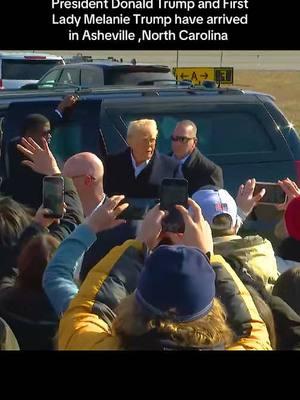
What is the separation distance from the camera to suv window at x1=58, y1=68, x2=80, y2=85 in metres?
13.4

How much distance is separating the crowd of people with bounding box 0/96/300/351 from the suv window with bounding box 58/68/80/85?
949 centimetres

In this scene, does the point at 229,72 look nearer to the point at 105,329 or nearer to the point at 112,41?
the point at 112,41

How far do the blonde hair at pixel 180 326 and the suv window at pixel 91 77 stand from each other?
9898mm

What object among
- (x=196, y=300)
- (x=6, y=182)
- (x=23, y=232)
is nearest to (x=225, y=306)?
(x=196, y=300)

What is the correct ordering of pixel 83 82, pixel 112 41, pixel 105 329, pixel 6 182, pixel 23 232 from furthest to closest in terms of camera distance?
pixel 83 82, pixel 112 41, pixel 6 182, pixel 23 232, pixel 105 329

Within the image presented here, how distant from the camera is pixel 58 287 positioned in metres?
2.98

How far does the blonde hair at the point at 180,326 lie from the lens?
2.29m

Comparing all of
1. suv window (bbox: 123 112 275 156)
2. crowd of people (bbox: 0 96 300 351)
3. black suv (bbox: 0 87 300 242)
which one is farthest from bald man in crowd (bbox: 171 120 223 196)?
crowd of people (bbox: 0 96 300 351)

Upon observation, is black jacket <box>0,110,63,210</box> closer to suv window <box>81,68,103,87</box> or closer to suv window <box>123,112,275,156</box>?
suv window <box>123,112,275,156</box>

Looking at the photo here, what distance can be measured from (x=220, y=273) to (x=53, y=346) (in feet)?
2.49

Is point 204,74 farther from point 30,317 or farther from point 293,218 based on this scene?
point 30,317

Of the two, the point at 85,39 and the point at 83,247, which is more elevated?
the point at 85,39

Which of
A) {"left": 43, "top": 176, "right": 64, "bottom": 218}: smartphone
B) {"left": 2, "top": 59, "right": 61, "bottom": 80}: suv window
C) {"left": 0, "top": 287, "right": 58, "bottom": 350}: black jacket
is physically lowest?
{"left": 2, "top": 59, "right": 61, "bottom": 80}: suv window

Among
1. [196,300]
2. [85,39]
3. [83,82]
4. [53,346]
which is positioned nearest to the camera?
[196,300]
